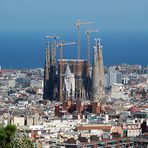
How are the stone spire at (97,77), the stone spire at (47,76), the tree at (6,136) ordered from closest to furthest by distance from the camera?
1. the tree at (6,136)
2. the stone spire at (97,77)
3. the stone spire at (47,76)

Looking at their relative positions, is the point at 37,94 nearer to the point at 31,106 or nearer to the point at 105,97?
the point at 105,97

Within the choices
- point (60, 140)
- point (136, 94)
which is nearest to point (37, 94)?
point (136, 94)

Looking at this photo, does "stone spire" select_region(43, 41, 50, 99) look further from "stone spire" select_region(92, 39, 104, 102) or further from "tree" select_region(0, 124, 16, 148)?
"tree" select_region(0, 124, 16, 148)

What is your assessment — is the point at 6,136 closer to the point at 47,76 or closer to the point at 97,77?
the point at 97,77

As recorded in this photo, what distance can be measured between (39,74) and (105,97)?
22.8 metres

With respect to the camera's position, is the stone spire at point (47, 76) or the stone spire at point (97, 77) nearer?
the stone spire at point (97, 77)

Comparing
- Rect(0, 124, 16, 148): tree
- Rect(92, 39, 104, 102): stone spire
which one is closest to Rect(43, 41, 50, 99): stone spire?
Rect(92, 39, 104, 102): stone spire

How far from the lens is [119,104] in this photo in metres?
55.6

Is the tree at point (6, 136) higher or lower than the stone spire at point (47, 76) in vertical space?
lower

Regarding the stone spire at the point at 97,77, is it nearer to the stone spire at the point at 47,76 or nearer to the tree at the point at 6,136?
the stone spire at the point at 47,76

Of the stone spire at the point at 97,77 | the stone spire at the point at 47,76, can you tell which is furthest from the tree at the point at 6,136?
the stone spire at the point at 47,76

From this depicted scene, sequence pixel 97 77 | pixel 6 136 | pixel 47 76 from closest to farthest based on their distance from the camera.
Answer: pixel 6 136, pixel 97 77, pixel 47 76

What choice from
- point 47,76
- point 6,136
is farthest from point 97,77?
point 6,136

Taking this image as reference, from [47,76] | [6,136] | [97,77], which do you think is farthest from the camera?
Result: [47,76]
